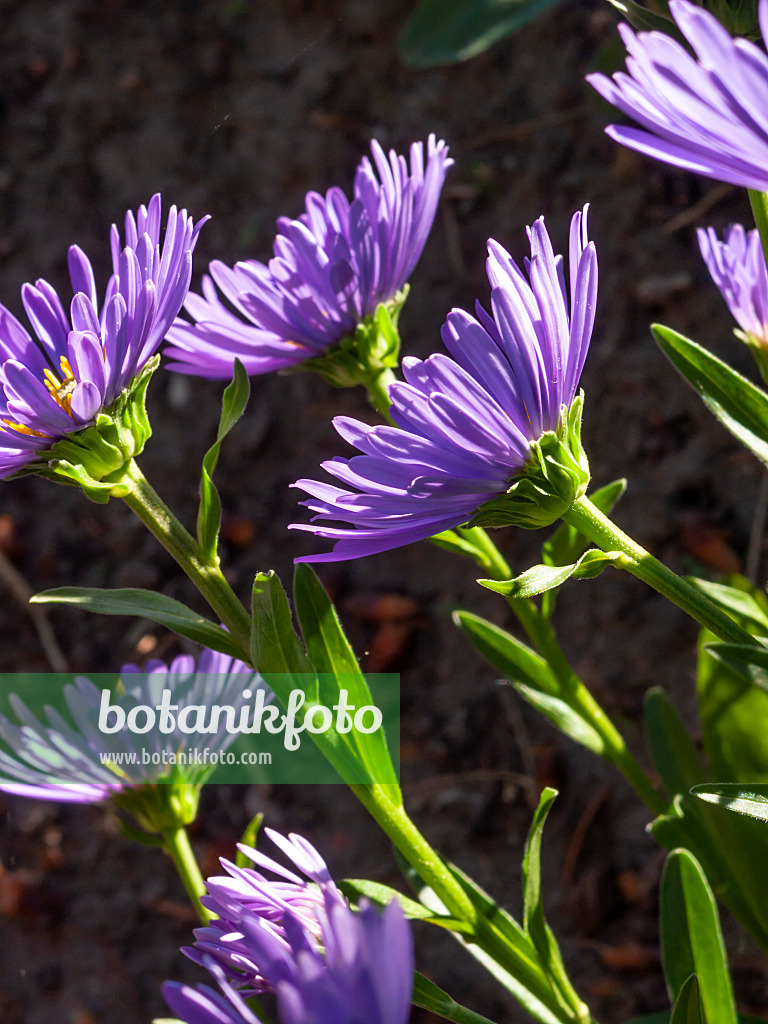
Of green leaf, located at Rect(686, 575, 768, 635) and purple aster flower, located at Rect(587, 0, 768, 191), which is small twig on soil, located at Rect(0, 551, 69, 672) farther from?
purple aster flower, located at Rect(587, 0, 768, 191)

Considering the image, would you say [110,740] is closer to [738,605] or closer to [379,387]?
[379,387]

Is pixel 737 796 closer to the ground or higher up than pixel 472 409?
closer to the ground

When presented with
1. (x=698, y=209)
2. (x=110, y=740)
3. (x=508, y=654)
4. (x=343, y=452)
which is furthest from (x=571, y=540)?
(x=698, y=209)

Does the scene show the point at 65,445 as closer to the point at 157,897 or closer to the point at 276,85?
the point at 157,897

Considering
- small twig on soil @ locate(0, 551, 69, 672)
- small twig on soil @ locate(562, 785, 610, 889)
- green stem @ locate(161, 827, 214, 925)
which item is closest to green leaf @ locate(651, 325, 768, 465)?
green stem @ locate(161, 827, 214, 925)

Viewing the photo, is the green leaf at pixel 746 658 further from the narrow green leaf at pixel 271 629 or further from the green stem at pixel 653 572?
the narrow green leaf at pixel 271 629

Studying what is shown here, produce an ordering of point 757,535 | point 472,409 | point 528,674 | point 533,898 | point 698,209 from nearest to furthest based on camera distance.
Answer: point 472,409, point 533,898, point 528,674, point 757,535, point 698,209
